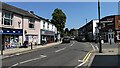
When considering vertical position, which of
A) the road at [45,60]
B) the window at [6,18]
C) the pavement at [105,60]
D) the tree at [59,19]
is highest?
the tree at [59,19]

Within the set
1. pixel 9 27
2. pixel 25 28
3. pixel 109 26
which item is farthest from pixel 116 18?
pixel 9 27

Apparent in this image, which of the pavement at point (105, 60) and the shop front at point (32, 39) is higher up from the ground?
the shop front at point (32, 39)

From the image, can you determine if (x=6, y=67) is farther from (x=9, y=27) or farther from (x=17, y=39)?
(x=17, y=39)

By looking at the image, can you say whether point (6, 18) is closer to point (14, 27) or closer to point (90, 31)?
point (14, 27)

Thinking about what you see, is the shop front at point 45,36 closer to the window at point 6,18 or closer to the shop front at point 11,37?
the shop front at point 11,37

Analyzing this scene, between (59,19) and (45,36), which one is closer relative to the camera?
(45,36)

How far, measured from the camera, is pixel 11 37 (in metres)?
35.2

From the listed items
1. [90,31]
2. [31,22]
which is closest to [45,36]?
[31,22]

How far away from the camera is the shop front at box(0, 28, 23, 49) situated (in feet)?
105

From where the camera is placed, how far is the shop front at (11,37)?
32.2 metres

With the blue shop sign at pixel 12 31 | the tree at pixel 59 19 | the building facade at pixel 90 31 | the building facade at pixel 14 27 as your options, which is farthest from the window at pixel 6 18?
the tree at pixel 59 19

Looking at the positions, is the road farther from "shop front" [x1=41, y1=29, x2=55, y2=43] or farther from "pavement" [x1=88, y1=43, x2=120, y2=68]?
"shop front" [x1=41, y1=29, x2=55, y2=43]

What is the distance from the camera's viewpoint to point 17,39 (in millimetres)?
37594

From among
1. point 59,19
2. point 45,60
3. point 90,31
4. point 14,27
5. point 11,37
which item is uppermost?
point 59,19
